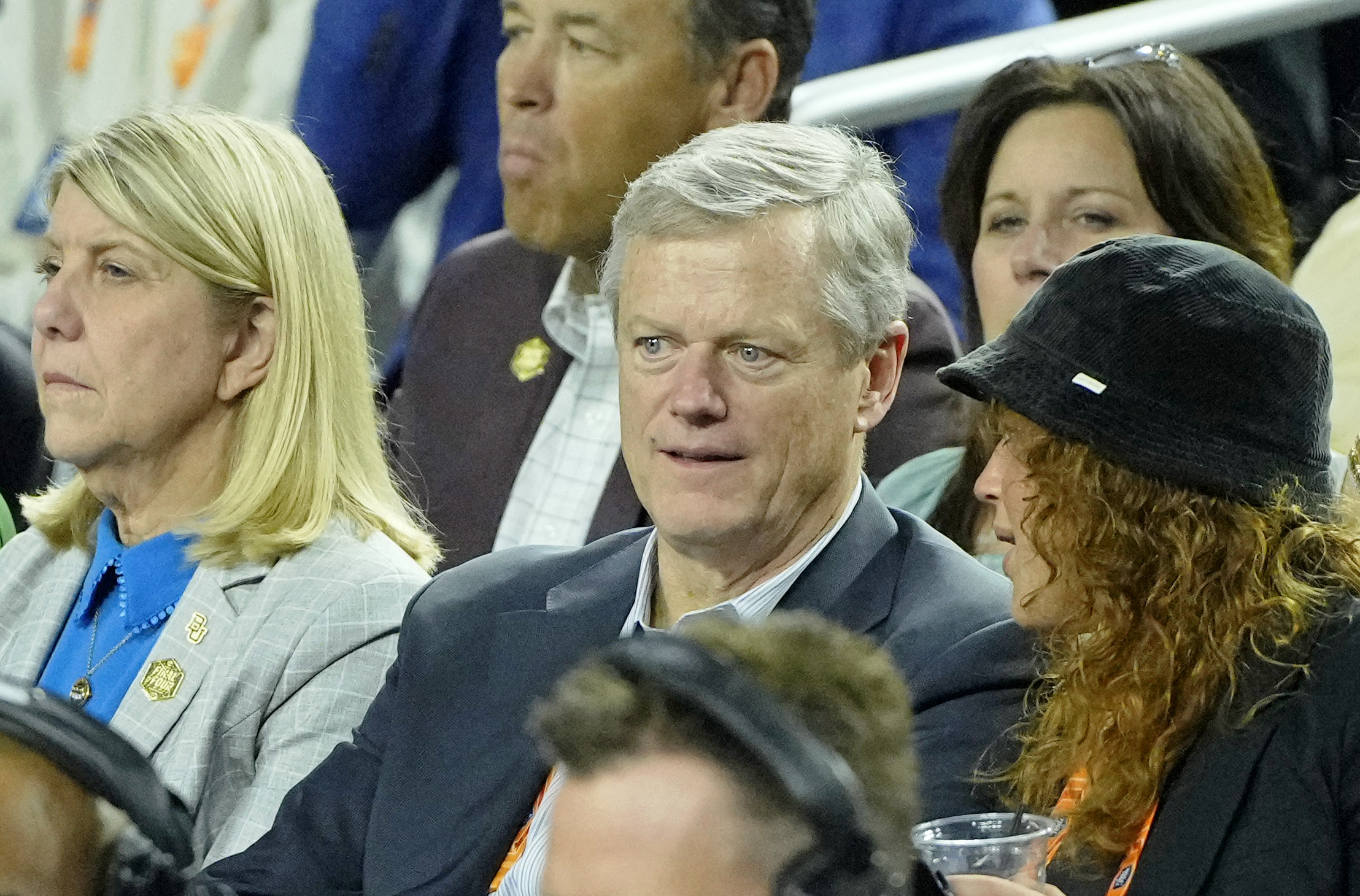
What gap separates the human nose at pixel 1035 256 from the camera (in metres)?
2.96

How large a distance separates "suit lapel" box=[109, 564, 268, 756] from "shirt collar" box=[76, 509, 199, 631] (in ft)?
0.10

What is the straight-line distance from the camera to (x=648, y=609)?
2.45 meters

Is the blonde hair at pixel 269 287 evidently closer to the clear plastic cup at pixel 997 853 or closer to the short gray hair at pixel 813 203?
the short gray hair at pixel 813 203

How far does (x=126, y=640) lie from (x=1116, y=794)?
1411mm

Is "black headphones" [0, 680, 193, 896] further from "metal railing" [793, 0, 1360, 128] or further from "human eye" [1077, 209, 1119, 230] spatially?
"metal railing" [793, 0, 1360, 128]

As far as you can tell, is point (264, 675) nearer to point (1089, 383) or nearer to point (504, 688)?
point (504, 688)

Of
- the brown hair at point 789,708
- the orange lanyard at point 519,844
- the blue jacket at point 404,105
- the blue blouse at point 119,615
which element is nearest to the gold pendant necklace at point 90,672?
the blue blouse at point 119,615

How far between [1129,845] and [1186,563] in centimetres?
27

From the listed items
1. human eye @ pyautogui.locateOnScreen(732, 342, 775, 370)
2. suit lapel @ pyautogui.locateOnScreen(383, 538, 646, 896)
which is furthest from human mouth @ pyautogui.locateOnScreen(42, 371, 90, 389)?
human eye @ pyautogui.locateOnScreen(732, 342, 775, 370)

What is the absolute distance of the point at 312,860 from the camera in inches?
93.0

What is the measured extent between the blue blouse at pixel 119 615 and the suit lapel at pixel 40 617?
17 mm

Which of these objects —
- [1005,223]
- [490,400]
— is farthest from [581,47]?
[1005,223]

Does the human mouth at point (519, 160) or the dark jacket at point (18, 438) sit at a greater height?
the human mouth at point (519, 160)

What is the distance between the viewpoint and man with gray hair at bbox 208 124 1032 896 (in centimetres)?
229
